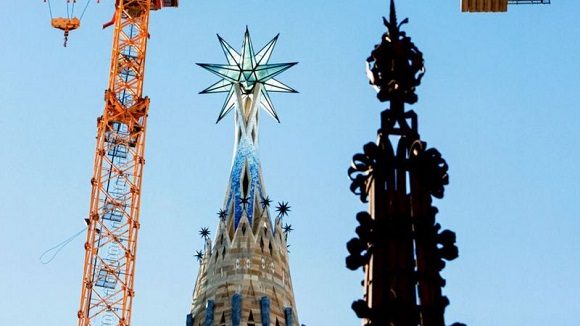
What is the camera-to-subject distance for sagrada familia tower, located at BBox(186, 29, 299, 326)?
Result: 159 feet

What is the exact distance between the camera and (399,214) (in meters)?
7.66

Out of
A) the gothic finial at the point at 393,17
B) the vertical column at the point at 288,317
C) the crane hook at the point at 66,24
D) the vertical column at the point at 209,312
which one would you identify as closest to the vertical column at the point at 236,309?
the vertical column at the point at 209,312

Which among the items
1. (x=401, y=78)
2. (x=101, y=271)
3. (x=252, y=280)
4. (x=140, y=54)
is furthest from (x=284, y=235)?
(x=401, y=78)

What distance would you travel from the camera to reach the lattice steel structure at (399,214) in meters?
7.25

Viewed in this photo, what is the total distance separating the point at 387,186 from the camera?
7.84 meters

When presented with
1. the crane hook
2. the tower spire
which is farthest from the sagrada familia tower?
the crane hook

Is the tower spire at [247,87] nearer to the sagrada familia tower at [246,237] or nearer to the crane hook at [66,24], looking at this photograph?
the sagrada familia tower at [246,237]

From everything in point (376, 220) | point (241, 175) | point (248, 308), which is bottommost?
point (376, 220)

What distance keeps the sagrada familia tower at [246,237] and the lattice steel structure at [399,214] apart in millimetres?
39197

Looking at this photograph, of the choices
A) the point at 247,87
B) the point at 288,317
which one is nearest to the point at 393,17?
the point at 288,317

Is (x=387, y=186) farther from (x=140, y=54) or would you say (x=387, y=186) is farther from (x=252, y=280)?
(x=140, y=54)

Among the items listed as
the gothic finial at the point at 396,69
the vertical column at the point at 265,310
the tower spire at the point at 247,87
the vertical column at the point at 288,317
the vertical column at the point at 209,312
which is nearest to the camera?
the gothic finial at the point at 396,69

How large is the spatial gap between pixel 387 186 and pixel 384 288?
2.60ft

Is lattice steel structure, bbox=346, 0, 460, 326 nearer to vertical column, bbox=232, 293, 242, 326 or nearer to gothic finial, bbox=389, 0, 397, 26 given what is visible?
gothic finial, bbox=389, 0, 397, 26
